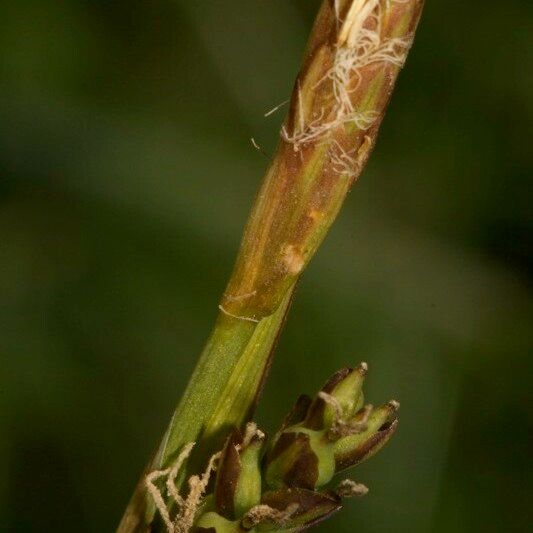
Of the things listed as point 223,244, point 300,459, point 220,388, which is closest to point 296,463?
point 300,459

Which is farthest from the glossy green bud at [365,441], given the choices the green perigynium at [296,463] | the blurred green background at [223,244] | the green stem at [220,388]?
the blurred green background at [223,244]

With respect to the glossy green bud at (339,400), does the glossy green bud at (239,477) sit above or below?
below

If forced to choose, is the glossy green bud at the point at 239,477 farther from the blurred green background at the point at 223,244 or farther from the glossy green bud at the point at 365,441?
the blurred green background at the point at 223,244

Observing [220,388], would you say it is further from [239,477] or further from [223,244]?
[223,244]

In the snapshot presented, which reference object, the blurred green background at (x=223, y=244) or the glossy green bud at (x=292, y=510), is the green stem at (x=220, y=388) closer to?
the glossy green bud at (x=292, y=510)

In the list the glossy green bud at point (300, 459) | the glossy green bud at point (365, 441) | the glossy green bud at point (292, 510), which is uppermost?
the glossy green bud at point (365, 441)

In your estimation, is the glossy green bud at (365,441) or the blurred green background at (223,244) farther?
the blurred green background at (223,244)

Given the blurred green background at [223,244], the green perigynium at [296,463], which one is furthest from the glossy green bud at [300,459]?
the blurred green background at [223,244]
